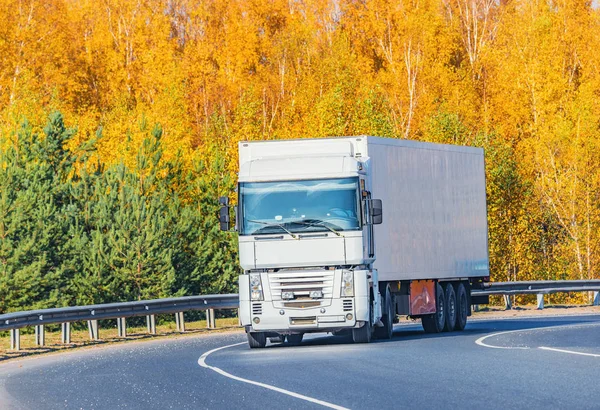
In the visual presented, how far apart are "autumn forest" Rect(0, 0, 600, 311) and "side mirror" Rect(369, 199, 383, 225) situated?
23.7 meters

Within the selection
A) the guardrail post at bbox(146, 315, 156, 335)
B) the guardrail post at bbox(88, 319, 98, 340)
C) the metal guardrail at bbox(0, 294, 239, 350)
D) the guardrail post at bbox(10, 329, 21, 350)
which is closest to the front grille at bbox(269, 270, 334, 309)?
the metal guardrail at bbox(0, 294, 239, 350)

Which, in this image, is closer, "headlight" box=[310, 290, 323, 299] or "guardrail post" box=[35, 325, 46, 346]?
"headlight" box=[310, 290, 323, 299]

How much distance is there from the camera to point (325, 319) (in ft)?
71.9

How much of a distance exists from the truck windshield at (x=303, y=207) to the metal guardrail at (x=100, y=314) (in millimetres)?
5590

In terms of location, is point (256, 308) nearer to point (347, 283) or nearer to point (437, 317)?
point (347, 283)

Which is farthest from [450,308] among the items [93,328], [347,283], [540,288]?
[540,288]

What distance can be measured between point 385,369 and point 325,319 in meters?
5.28

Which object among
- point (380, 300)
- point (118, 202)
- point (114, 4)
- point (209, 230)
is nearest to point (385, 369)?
point (380, 300)

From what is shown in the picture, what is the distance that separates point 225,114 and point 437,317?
45.0 m

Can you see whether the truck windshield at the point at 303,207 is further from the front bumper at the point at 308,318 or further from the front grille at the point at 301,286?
the front bumper at the point at 308,318

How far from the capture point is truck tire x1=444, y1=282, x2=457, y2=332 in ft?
89.8

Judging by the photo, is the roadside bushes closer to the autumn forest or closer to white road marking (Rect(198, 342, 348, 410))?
the autumn forest

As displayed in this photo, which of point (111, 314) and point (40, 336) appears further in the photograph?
point (111, 314)

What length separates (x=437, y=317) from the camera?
26734mm
